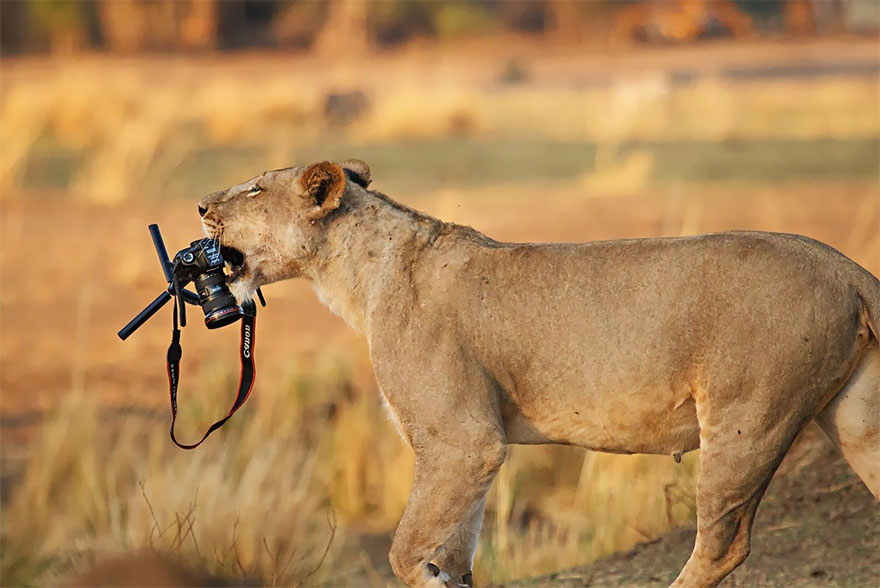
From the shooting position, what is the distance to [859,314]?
226 inches

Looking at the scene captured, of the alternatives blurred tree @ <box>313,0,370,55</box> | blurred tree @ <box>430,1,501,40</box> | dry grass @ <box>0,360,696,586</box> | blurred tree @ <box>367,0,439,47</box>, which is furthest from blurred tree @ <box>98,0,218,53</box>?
dry grass @ <box>0,360,696,586</box>

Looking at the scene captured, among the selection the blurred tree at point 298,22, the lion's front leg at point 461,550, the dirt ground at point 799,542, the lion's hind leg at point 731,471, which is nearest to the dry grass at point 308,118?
the blurred tree at point 298,22

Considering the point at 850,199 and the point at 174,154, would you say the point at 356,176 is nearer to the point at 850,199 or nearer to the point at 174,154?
the point at 850,199

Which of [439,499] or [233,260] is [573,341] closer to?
[439,499]

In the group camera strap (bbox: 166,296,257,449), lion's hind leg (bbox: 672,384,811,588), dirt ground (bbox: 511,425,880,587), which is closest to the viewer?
lion's hind leg (bbox: 672,384,811,588)

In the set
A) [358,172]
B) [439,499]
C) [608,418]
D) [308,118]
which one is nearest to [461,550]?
[439,499]

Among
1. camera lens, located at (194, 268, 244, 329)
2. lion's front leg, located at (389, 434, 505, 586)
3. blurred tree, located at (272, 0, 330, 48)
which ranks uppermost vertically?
camera lens, located at (194, 268, 244, 329)

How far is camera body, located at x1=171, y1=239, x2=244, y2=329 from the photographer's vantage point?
6.32 metres

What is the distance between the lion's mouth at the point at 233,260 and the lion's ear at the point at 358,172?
52cm

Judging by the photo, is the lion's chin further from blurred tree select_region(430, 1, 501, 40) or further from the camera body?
blurred tree select_region(430, 1, 501, 40)

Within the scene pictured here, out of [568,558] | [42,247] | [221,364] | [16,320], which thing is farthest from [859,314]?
[42,247]

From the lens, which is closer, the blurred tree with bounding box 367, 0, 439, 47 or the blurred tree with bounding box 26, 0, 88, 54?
the blurred tree with bounding box 26, 0, 88, 54

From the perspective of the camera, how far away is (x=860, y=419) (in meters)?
5.97

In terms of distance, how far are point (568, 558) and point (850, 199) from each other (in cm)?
1022
